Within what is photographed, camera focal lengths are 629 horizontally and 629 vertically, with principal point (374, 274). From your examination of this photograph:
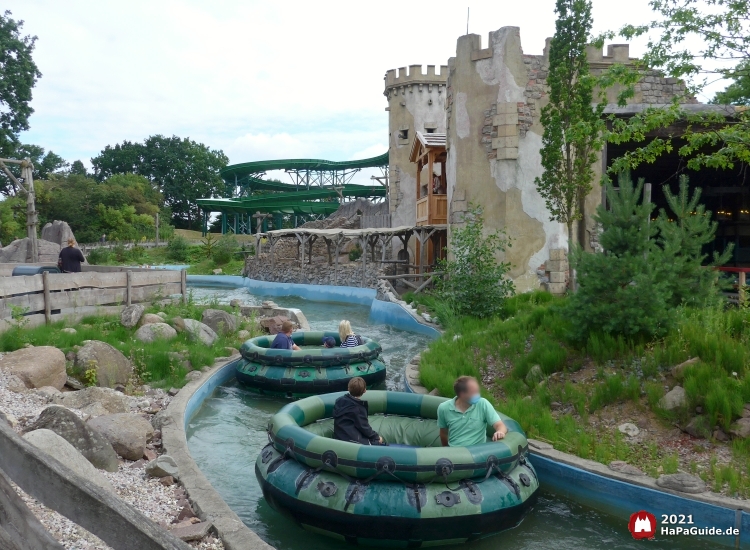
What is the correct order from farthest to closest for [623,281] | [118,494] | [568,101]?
[568,101] → [623,281] → [118,494]

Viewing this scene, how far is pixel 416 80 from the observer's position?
29.0 m

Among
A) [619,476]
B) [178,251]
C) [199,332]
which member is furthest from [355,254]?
[619,476]

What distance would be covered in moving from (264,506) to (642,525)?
3.11 metres

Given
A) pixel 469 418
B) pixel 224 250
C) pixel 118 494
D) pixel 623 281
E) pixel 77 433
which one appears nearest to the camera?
pixel 118 494

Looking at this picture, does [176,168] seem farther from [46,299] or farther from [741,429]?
[741,429]

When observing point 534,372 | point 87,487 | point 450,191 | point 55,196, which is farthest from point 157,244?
point 87,487

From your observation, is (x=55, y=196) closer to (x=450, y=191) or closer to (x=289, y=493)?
(x=450, y=191)

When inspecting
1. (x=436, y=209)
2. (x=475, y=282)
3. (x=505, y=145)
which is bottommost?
(x=475, y=282)

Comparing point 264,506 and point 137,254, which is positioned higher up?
point 137,254

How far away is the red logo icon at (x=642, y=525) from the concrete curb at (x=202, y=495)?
2916 mm

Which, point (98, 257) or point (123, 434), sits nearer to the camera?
point (123, 434)

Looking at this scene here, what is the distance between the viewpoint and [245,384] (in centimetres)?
933

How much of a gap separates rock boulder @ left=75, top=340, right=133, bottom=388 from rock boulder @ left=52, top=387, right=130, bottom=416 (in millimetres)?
981

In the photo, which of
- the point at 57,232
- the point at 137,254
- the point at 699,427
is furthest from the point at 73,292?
the point at 137,254
